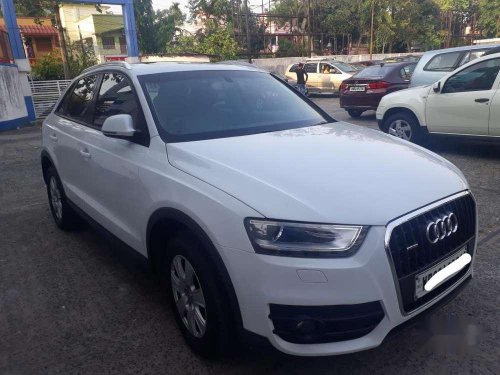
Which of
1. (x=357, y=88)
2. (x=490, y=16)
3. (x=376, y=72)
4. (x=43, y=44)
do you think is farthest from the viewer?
(x=490, y=16)

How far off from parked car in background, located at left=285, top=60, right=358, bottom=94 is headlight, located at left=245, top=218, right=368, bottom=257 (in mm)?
17386

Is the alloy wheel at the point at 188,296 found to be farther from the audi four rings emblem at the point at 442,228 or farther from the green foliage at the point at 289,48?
the green foliage at the point at 289,48

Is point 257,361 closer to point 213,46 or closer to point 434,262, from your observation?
point 434,262

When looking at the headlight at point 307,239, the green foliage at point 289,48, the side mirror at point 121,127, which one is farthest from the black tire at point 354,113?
the green foliage at point 289,48

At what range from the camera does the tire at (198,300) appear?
7.29 feet

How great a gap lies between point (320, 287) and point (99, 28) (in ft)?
148

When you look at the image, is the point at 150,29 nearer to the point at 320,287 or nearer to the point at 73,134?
the point at 73,134

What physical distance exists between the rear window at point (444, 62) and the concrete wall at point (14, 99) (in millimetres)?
11385

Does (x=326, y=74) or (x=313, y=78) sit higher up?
(x=326, y=74)

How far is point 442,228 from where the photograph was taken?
2248 mm

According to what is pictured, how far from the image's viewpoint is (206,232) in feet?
7.23

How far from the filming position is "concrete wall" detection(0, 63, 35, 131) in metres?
12.6

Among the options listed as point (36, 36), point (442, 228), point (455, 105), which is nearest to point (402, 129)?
point (455, 105)

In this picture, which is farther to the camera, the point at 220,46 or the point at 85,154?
the point at 220,46
